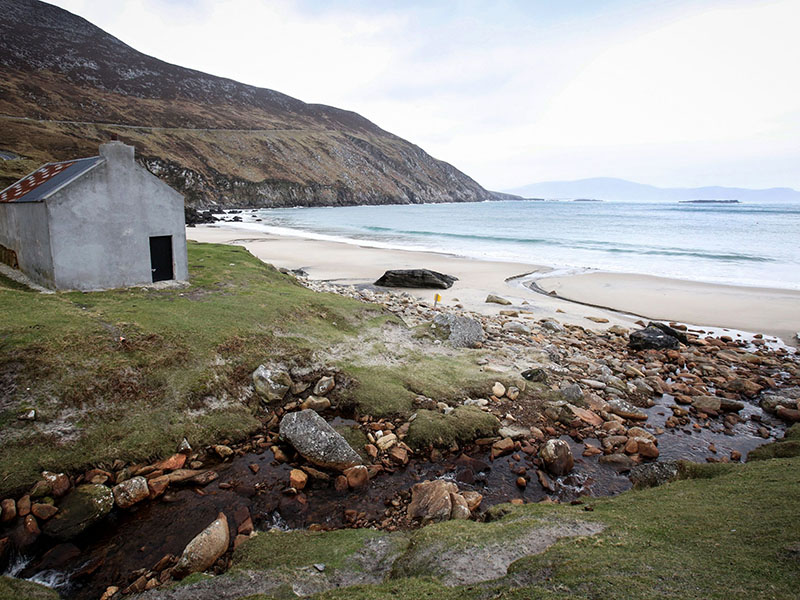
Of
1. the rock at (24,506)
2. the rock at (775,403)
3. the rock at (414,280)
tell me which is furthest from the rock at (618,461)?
the rock at (414,280)

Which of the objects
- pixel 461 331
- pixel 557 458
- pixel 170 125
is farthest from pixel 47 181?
pixel 170 125

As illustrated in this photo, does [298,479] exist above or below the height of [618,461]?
above

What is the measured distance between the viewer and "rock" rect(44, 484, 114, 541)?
6.82 metres

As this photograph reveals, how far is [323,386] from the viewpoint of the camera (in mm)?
11438

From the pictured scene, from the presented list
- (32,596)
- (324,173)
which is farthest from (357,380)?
(324,173)

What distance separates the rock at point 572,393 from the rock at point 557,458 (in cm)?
293

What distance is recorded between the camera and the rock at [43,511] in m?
6.93

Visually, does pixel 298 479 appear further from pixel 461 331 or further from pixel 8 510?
pixel 461 331

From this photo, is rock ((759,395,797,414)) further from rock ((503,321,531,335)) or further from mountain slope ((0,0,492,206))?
mountain slope ((0,0,492,206))

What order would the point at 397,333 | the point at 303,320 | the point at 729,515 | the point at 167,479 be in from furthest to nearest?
the point at 397,333 → the point at 303,320 → the point at 167,479 → the point at 729,515

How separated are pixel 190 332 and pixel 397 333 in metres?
6.85

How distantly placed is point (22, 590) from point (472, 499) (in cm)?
657

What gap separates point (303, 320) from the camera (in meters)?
14.7

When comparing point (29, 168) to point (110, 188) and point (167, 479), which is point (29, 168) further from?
point (167, 479)
